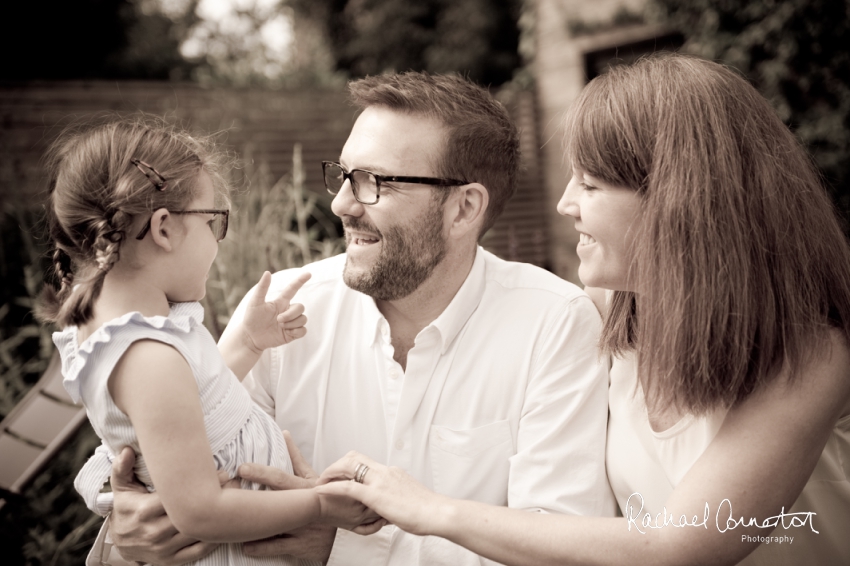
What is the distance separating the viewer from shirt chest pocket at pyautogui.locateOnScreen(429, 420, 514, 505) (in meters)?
2.14

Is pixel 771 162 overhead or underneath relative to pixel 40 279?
overhead

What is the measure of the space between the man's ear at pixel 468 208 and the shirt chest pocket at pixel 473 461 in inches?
27.1

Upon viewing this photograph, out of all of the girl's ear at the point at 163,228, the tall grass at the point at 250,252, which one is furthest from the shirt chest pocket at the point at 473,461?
the tall grass at the point at 250,252

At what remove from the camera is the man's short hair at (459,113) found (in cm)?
239

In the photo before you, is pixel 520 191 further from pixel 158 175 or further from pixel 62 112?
pixel 158 175

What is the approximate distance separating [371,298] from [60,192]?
103 cm

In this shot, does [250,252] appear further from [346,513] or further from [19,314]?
[346,513]

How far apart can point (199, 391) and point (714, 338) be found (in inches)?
49.6

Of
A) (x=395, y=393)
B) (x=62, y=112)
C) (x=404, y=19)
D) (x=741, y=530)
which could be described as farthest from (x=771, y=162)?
(x=404, y=19)

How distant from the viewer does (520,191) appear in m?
9.49

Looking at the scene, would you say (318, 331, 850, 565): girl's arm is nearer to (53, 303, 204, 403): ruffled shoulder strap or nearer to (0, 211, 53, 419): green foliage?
(53, 303, 204, 403): ruffled shoulder strap

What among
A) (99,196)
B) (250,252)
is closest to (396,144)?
(99,196)

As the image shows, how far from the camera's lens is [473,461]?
7.02 feet

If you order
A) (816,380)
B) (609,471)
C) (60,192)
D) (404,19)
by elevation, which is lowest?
(609,471)
